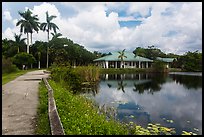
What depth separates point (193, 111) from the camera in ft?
36.7

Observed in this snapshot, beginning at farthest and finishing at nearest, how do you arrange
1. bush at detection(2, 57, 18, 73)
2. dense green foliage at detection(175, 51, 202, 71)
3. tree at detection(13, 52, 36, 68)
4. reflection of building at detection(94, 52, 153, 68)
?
reflection of building at detection(94, 52, 153, 68) < dense green foliage at detection(175, 51, 202, 71) < tree at detection(13, 52, 36, 68) < bush at detection(2, 57, 18, 73)

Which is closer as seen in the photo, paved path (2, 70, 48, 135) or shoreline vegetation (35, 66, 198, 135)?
paved path (2, 70, 48, 135)

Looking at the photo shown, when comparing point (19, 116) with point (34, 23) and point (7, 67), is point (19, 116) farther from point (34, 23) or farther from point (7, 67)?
point (34, 23)

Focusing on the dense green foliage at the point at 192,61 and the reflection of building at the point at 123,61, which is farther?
the reflection of building at the point at 123,61

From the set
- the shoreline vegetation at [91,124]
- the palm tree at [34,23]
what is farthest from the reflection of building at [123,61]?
the shoreline vegetation at [91,124]

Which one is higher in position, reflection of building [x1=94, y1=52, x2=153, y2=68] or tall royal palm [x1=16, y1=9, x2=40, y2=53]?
tall royal palm [x1=16, y1=9, x2=40, y2=53]

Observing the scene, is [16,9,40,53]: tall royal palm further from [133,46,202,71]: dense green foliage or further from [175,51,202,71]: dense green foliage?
[175,51,202,71]: dense green foliage

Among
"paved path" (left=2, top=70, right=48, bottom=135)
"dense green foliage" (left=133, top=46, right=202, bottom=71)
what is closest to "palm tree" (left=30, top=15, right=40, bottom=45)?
"dense green foliage" (left=133, top=46, right=202, bottom=71)

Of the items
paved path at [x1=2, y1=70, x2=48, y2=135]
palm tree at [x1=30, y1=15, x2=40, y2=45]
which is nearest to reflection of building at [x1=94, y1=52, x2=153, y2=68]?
palm tree at [x1=30, y1=15, x2=40, y2=45]

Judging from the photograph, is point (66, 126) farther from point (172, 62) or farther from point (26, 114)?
point (172, 62)

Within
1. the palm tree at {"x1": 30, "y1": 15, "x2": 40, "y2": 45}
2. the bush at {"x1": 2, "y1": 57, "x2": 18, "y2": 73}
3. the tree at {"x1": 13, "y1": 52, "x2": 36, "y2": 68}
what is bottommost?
the bush at {"x1": 2, "y1": 57, "x2": 18, "y2": 73}

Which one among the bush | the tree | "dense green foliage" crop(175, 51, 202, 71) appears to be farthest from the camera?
"dense green foliage" crop(175, 51, 202, 71)

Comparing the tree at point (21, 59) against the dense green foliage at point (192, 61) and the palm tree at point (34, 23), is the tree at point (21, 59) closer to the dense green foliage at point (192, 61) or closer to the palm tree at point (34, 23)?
the palm tree at point (34, 23)

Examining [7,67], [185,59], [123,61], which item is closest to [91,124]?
[7,67]
